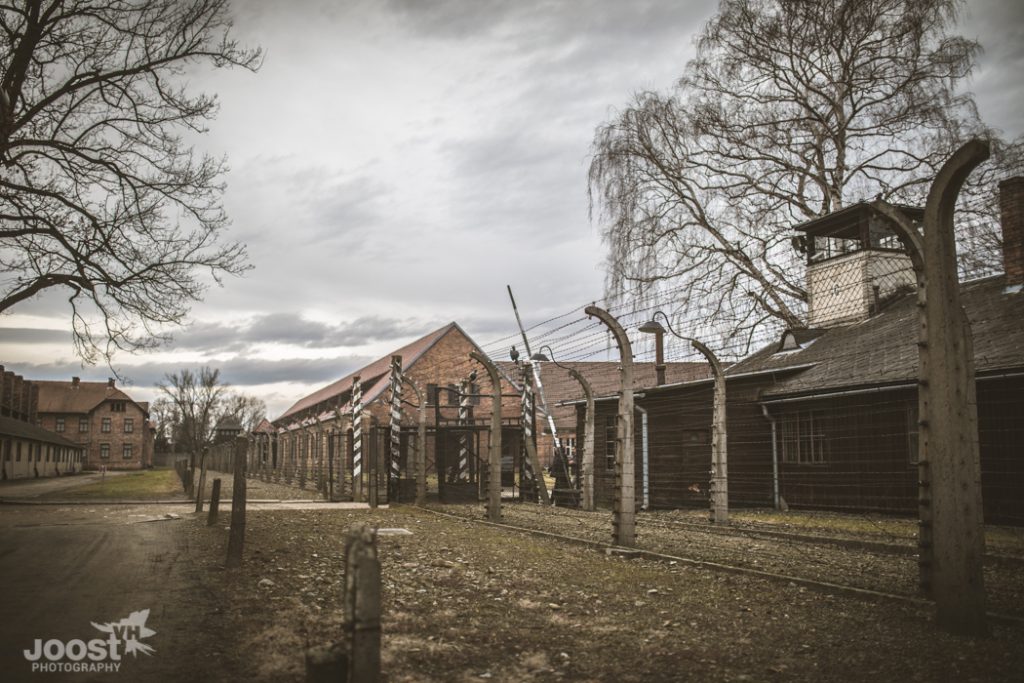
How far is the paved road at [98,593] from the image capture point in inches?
176

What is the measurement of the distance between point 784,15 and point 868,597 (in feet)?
69.0

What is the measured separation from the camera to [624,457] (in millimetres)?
9625

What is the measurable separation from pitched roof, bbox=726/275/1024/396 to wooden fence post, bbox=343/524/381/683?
1275cm

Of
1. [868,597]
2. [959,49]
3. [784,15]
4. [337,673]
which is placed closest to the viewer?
[337,673]

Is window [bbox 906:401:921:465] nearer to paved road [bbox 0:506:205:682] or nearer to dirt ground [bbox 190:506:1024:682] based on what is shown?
dirt ground [bbox 190:506:1024:682]

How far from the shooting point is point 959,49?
20703mm

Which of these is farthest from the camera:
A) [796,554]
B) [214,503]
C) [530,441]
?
[530,441]

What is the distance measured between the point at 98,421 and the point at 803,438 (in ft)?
275

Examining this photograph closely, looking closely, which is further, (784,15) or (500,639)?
(784,15)

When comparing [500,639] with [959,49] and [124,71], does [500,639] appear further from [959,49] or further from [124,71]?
[959,49]

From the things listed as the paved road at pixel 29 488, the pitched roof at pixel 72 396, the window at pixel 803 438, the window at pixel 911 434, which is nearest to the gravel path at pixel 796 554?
the window at pixel 911 434

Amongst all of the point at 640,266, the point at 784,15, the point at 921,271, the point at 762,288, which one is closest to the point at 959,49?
the point at 784,15

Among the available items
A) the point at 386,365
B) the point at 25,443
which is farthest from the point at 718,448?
the point at 25,443

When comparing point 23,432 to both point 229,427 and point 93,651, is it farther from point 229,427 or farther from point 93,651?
point 93,651
